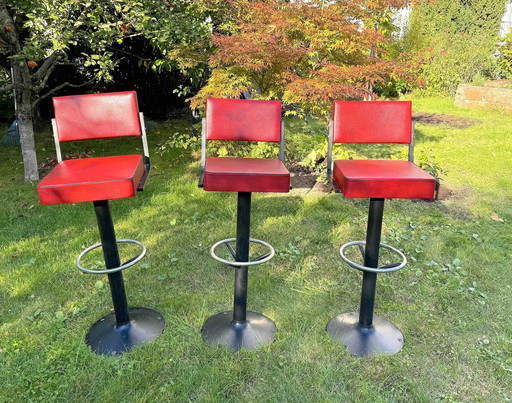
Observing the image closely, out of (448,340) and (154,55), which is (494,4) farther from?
(448,340)

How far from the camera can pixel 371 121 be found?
2.31 metres

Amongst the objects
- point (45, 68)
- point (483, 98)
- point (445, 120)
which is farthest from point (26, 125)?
point (483, 98)

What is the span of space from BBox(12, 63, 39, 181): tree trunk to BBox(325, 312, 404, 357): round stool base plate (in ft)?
14.5

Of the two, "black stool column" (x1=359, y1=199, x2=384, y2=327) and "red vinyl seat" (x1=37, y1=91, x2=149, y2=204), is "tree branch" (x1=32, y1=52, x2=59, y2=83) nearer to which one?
"red vinyl seat" (x1=37, y1=91, x2=149, y2=204)

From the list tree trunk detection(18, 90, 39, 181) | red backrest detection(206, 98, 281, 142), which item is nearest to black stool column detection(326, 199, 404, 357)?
red backrest detection(206, 98, 281, 142)

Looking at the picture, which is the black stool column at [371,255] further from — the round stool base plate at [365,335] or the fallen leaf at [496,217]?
the fallen leaf at [496,217]

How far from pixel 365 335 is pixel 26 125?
4.72 meters

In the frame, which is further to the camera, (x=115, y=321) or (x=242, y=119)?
(x=115, y=321)

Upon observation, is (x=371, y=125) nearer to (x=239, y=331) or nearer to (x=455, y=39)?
(x=239, y=331)

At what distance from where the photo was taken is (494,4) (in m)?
14.9

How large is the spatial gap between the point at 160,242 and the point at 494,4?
644 inches

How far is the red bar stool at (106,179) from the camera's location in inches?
75.0

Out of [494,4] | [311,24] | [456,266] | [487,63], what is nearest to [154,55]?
[311,24]

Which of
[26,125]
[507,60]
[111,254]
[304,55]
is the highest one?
[304,55]
